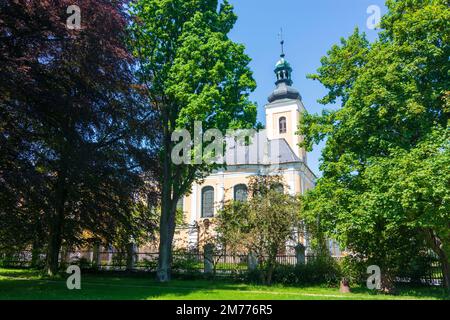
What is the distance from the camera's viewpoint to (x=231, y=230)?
17.6 m

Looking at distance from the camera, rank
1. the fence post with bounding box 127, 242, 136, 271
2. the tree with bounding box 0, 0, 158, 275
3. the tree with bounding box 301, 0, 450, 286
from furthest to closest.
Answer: the fence post with bounding box 127, 242, 136, 271, the tree with bounding box 301, 0, 450, 286, the tree with bounding box 0, 0, 158, 275

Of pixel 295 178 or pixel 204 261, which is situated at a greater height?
pixel 295 178

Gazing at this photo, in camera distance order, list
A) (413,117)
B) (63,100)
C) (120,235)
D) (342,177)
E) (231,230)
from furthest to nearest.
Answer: (120,235), (231,230), (342,177), (413,117), (63,100)

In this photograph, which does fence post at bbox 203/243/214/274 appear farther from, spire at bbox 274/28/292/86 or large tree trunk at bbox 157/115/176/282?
spire at bbox 274/28/292/86

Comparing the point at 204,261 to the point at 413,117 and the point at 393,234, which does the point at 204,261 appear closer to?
the point at 393,234

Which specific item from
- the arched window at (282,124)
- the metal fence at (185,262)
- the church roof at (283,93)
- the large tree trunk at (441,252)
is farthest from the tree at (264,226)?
the church roof at (283,93)

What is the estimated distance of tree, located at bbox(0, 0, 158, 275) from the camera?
1186cm

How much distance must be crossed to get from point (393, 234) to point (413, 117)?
4.98 m

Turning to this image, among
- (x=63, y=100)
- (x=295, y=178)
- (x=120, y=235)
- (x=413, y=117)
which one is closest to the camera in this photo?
(x=63, y=100)

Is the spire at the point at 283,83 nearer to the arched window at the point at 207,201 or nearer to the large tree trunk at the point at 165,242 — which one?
the arched window at the point at 207,201

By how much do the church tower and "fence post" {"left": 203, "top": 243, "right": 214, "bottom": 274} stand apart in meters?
33.2

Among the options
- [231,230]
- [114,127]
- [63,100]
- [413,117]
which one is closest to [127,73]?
[114,127]

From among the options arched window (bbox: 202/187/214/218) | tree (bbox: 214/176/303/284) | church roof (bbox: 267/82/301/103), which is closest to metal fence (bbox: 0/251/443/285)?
tree (bbox: 214/176/303/284)

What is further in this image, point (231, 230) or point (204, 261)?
point (204, 261)
